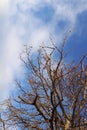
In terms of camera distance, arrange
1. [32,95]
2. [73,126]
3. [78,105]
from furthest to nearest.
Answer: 1. [32,95]
2. [78,105]
3. [73,126]

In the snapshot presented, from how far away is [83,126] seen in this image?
11.3 m

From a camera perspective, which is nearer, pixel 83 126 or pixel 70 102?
pixel 83 126

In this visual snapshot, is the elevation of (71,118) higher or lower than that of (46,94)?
lower

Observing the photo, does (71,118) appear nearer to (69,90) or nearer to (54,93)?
(54,93)

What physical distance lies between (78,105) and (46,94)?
6.00ft

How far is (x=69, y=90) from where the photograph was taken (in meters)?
12.8

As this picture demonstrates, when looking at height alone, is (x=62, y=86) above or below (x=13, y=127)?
above

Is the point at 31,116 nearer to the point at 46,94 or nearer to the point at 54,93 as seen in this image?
the point at 46,94

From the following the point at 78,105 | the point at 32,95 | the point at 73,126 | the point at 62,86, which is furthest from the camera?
the point at 32,95

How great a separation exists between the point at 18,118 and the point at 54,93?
2740 mm

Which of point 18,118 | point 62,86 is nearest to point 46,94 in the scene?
point 62,86

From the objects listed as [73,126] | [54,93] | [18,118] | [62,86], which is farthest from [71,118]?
[18,118]

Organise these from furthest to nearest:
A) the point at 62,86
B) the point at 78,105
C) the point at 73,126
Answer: the point at 62,86, the point at 78,105, the point at 73,126

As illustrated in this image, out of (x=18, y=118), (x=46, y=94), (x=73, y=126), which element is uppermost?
(x=46, y=94)
